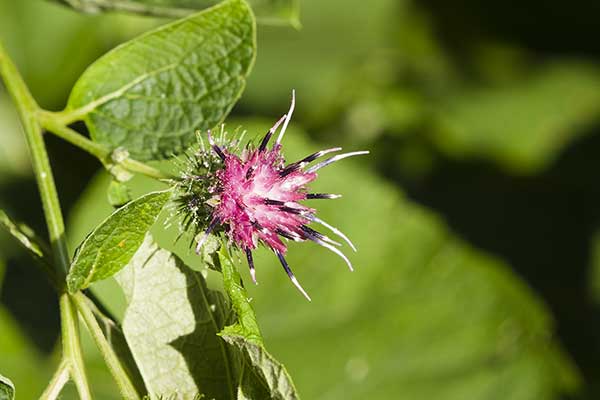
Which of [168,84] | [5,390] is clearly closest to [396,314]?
[168,84]

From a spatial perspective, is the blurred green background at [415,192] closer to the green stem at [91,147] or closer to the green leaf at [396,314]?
the green leaf at [396,314]

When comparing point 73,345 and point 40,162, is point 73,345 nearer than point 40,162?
Yes

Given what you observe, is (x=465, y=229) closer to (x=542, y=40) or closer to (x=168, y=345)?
(x=542, y=40)

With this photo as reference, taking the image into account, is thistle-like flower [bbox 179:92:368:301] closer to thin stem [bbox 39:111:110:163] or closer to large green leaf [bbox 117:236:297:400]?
large green leaf [bbox 117:236:297:400]

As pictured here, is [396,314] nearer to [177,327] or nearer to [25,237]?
[177,327]

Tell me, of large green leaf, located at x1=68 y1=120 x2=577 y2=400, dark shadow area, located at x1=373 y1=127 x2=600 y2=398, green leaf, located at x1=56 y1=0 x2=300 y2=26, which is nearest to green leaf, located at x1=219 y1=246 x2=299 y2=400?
green leaf, located at x1=56 y1=0 x2=300 y2=26

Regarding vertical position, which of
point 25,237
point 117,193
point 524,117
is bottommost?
point 25,237

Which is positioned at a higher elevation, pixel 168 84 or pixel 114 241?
pixel 168 84
